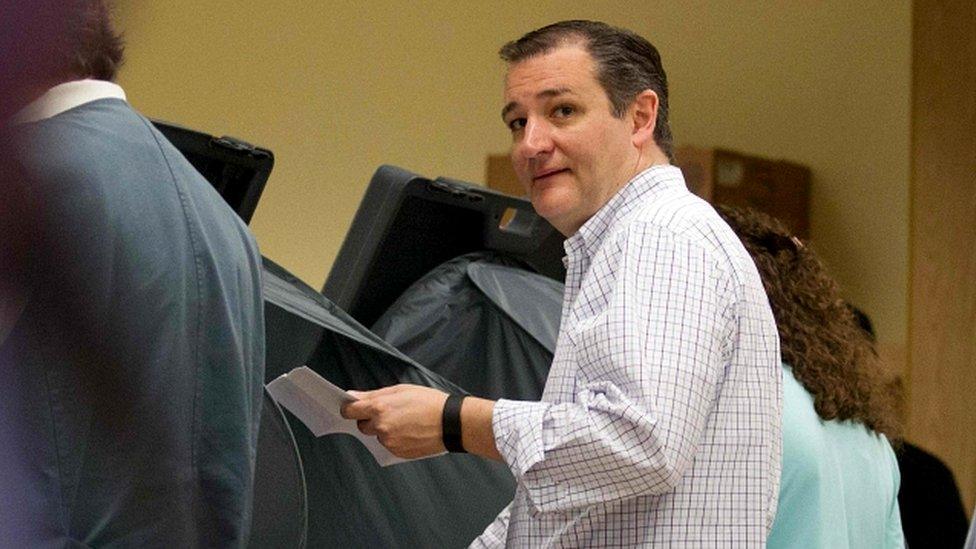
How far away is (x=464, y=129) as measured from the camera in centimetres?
506

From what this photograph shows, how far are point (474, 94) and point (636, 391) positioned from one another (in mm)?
4094

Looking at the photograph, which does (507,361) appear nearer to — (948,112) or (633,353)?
(633,353)

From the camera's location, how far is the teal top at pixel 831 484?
1.51 meters

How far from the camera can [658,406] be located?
105 cm

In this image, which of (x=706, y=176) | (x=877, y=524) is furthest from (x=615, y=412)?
(x=706, y=176)

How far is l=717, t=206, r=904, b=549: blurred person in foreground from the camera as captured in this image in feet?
4.96

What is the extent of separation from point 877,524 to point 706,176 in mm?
2555

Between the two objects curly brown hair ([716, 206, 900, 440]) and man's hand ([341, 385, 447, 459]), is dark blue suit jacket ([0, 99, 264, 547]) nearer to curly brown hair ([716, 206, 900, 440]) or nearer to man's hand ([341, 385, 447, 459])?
man's hand ([341, 385, 447, 459])

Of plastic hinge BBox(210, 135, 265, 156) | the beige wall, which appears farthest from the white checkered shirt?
the beige wall

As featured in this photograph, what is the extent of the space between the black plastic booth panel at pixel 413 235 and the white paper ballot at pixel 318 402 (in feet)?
1.45

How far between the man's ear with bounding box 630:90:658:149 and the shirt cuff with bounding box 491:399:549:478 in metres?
0.33

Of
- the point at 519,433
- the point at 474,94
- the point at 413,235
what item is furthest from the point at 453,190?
the point at 474,94

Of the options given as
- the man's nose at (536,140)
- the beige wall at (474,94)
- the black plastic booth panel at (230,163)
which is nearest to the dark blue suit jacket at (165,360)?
the man's nose at (536,140)

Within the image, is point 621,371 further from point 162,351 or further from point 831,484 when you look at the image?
point 831,484
